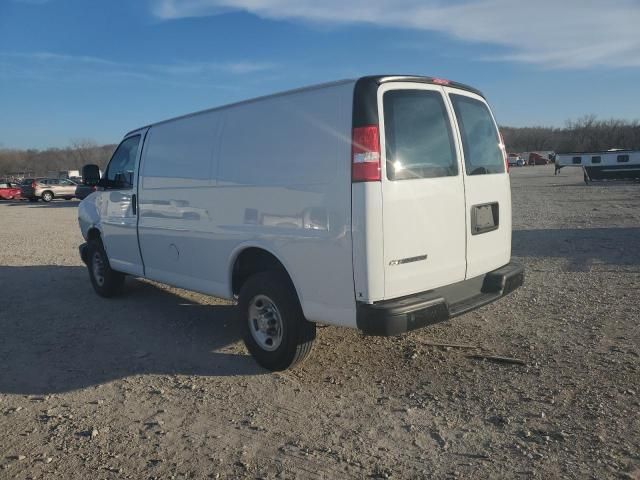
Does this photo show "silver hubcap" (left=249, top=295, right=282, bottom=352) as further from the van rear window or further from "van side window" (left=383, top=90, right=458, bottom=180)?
the van rear window

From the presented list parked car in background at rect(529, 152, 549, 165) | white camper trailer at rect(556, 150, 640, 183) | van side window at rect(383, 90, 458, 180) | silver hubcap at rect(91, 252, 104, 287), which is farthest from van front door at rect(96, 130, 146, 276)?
parked car in background at rect(529, 152, 549, 165)

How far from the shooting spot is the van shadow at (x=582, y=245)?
27.7 ft

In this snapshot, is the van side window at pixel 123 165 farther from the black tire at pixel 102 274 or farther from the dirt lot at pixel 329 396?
the dirt lot at pixel 329 396

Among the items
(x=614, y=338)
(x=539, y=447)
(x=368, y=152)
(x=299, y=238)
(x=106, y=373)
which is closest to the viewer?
(x=539, y=447)

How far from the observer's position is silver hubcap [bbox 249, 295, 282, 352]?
4366 millimetres

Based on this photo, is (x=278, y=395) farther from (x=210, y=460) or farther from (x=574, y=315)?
(x=574, y=315)

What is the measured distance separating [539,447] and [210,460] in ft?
6.52

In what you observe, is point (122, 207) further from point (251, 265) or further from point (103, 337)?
point (251, 265)

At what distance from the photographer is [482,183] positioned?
434 cm

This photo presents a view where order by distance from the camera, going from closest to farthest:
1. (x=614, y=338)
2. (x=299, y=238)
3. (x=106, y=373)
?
(x=299, y=238)
(x=106, y=373)
(x=614, y=338)

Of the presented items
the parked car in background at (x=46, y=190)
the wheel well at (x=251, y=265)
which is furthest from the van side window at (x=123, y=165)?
the parked car in background at (x=46, y=190)

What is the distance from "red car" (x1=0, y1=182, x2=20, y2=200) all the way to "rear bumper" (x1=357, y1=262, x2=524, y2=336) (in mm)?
41270

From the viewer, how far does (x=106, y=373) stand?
179 inches

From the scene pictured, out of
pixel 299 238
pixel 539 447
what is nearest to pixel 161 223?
pixel 299 238
